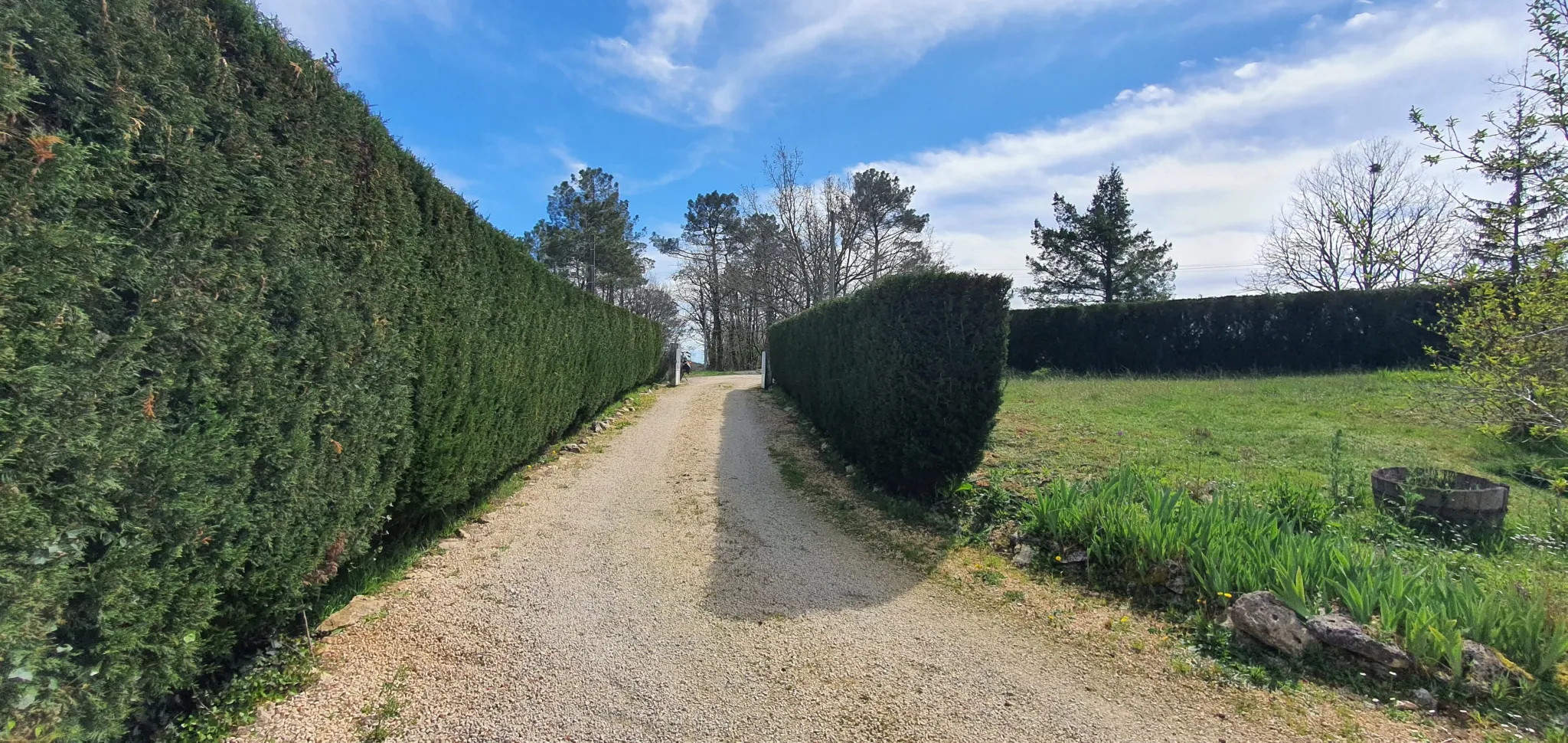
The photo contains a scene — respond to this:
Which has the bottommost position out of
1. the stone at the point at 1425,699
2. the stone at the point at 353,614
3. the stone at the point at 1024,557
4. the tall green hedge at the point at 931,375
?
the stone at the point at 1425,699

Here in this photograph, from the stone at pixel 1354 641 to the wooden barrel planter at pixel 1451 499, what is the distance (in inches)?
83.6

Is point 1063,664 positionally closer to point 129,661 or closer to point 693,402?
point 129,661

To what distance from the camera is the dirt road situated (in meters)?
2.39

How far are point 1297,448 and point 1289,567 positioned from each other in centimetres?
452

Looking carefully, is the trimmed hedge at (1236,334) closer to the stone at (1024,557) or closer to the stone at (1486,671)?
the stone at (1024,557)

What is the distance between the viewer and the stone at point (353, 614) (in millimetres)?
3039

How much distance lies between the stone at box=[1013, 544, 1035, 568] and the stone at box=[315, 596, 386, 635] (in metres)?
3.89

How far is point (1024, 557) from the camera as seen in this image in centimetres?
411

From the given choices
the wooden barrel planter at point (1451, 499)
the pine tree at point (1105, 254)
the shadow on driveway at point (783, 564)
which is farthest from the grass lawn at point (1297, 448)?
the pine tree at point (1105, 254)

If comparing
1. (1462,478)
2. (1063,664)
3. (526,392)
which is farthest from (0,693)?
(1462,478)

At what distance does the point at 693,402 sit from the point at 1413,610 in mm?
11880

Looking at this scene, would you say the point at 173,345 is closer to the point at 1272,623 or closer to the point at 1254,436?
the point at 1272,623

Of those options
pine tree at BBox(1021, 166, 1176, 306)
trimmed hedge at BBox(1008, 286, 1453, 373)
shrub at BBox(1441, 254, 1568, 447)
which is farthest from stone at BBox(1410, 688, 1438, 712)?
pine tree at BBox(1021, 166, 1176, 306)

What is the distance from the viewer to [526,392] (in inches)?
244
